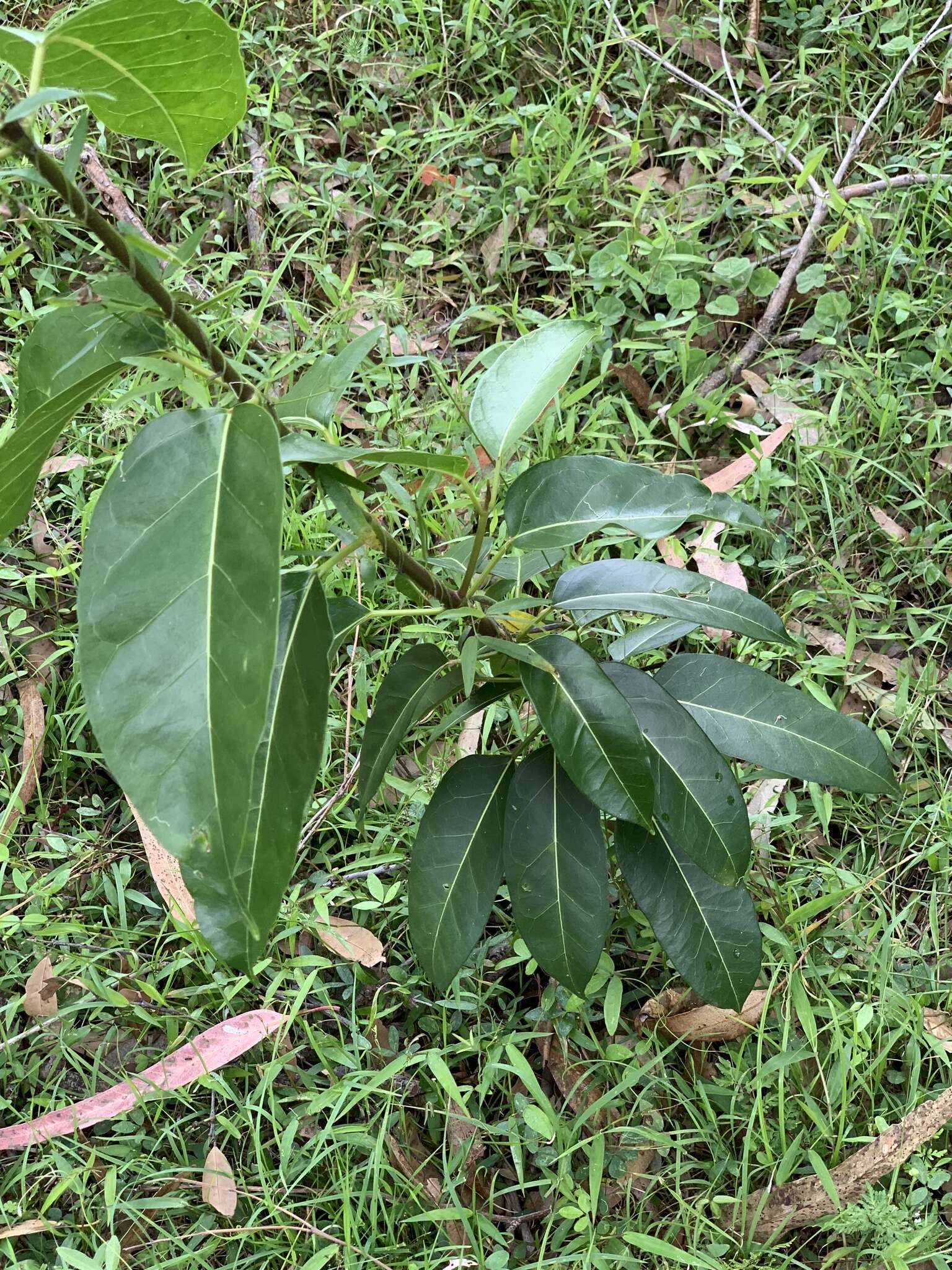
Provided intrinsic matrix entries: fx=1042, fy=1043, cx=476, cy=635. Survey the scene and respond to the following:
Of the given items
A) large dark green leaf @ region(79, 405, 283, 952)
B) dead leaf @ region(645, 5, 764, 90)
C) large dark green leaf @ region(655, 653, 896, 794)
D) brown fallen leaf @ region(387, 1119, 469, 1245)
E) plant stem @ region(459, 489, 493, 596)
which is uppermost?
large dark green leaf @ region(79, 405, 283, 952)

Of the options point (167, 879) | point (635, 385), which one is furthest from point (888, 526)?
point (167, 879)

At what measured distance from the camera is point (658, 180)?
2.76 meters

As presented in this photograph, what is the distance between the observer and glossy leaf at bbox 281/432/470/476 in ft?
3.03

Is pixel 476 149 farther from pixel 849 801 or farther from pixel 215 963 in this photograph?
pixel 215 963

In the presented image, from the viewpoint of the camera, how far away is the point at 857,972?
176cm

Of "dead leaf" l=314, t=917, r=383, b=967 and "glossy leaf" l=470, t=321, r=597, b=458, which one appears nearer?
"glossy leaf" l=470, t=321, r=597, b=458

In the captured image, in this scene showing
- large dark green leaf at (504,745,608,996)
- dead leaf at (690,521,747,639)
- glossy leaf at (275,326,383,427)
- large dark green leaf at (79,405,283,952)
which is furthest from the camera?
dead leaf at (690,521,747,639)

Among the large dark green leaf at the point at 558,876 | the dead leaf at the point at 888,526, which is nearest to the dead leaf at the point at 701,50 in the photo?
the dead leaf at the point at 888,526

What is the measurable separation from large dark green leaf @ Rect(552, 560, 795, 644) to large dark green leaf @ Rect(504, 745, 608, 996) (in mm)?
255

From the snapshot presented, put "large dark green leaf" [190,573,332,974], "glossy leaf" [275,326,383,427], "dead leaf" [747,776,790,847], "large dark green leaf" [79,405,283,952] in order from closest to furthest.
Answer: "large dark green leaf" [79,405,283,952] → "large dark green leaf" [190,573,332,974] → "glossy leaf" [275,326,383,427] → "dead leaf" [747,776,790,847]

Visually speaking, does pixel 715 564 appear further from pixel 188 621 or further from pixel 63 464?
pixel 188 621

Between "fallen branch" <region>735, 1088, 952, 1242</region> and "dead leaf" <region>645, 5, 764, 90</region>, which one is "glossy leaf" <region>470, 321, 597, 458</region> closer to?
"fallen branch" <region>735, 1088, 952, 1242</region>

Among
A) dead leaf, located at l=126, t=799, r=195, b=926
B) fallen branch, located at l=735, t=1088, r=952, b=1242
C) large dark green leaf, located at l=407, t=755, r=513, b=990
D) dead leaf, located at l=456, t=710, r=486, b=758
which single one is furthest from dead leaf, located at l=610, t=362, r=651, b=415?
fallen branch, located at l=735, t=1088, r=952, b=1242

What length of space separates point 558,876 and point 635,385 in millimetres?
1392
